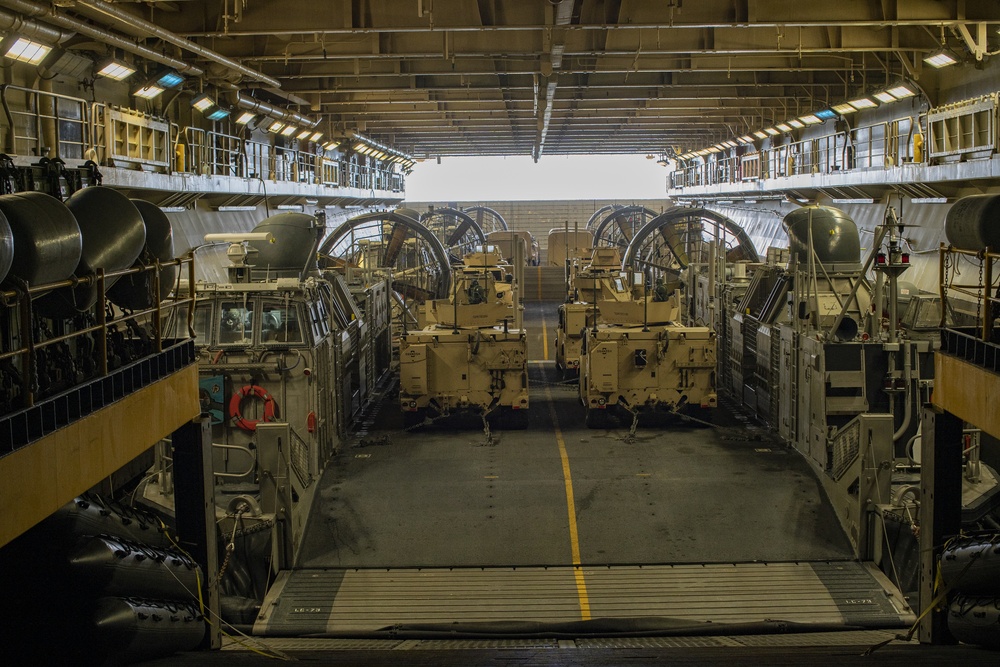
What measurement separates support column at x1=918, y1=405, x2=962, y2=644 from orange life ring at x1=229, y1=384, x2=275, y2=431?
7.52 metres

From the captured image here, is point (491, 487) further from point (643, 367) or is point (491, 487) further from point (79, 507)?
point (79, 507)

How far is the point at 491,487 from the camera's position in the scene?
12266 millimetres

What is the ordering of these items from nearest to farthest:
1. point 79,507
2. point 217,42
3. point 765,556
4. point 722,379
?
point 79,507
point 765,556
point 217,42
point 722,379

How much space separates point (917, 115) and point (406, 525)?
1483 centimetres

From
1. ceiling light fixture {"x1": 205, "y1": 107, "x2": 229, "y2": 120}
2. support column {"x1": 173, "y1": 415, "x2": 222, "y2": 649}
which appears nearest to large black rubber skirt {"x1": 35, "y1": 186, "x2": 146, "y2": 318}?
support column {"x1": 173, "y1": 415, "x2": 222, "y2": 649}

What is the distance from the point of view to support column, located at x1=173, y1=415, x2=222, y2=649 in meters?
7.80

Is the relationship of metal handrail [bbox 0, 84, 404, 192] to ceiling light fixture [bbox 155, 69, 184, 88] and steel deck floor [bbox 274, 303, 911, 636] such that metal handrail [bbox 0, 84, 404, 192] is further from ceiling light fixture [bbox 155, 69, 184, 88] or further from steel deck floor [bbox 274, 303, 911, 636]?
steel deck floor [bbox 274, 303, 911, 636]

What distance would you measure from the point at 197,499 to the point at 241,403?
463 cm

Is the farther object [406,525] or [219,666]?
[406,525]

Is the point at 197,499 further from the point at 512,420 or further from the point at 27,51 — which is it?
the point at 512,420

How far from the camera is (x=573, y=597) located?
9.59 m

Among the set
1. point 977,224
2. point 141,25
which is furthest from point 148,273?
point 141,25

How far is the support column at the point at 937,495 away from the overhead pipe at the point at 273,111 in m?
17.2

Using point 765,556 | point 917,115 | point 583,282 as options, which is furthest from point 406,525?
point 917,115
